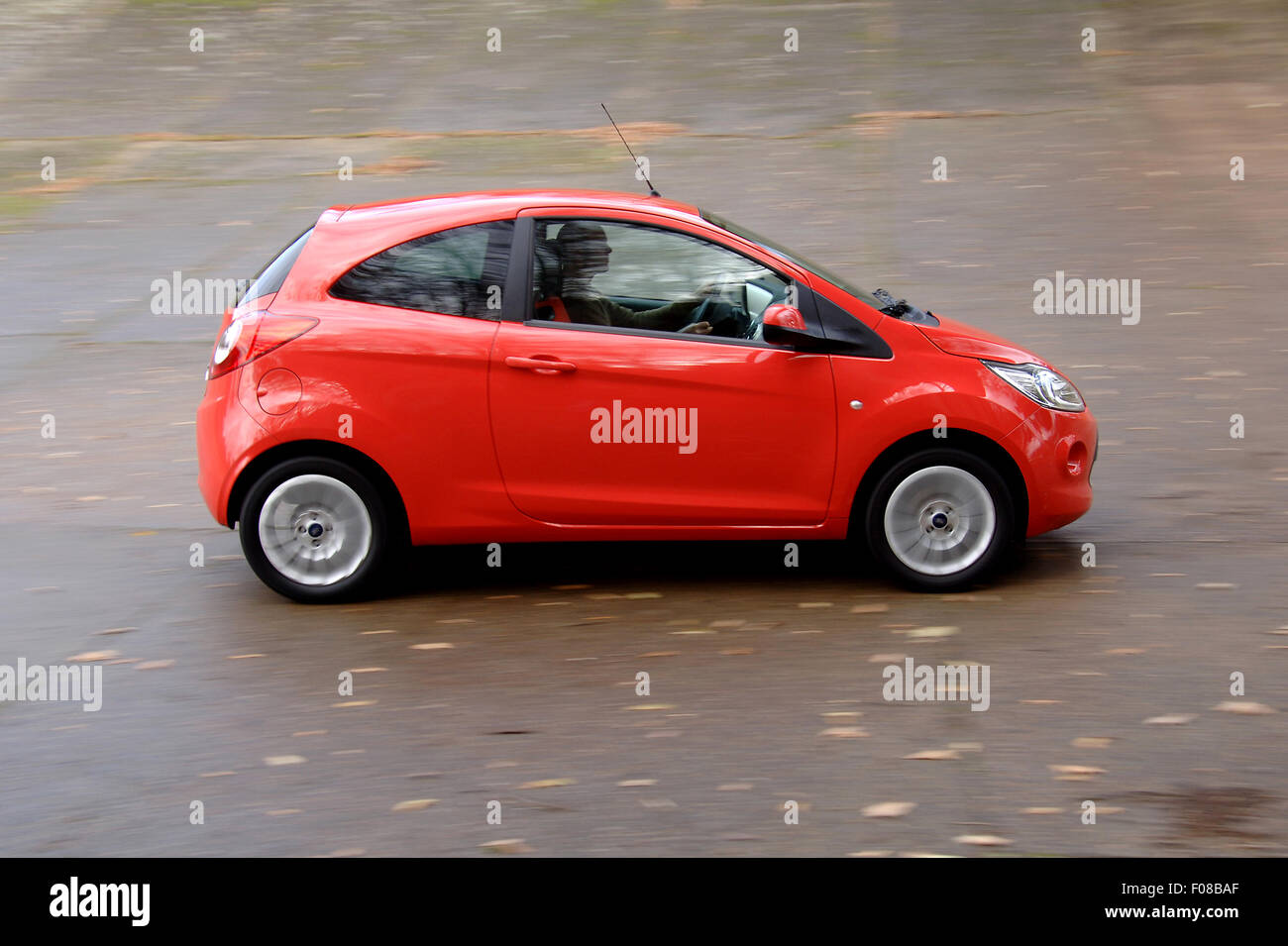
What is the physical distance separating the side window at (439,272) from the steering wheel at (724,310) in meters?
0.92

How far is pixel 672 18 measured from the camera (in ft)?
67.6

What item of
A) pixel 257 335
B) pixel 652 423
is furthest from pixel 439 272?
pixel 652 423

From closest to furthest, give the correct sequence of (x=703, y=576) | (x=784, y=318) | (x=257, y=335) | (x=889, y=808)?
(x=889, y=808), (x=784, y=318), (x=257, y=335), (x=703, y=576)

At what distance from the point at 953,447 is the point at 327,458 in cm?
279

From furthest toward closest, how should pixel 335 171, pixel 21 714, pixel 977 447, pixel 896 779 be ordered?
pixel 335 171, pixel 977 447, pixel 21 714, pixel 896 779

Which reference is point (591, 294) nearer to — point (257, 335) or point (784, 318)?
point (784, 318)

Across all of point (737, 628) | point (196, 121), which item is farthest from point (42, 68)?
point (737, 628)

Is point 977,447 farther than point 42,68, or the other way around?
point 42,68

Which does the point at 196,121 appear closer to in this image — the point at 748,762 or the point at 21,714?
the point at 21,714

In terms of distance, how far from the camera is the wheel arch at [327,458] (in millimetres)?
6246

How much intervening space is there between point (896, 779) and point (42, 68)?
19170 millimetres

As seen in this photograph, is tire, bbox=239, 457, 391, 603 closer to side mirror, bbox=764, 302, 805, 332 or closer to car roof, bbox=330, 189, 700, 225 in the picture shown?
car roof, bbox=330, 189, 700, 225

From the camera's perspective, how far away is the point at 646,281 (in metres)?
6.45

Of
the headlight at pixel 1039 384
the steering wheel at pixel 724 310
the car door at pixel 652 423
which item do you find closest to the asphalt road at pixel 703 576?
the car door at pixel 652 423
